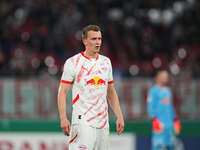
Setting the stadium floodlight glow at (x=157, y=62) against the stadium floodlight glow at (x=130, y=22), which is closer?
the stadium floodlight glow at (x=157, y=62)

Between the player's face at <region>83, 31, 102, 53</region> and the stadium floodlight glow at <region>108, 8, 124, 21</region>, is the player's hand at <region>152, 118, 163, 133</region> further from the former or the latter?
the stadium floodlight glow at <region>108, 8, 124, 21</region>

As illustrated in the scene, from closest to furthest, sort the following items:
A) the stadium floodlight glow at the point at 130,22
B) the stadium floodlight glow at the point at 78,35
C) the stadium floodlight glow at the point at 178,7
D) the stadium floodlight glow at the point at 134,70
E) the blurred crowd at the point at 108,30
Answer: the stadium floodlight glow at the point at 134,70 → the blurred crowd at the point at 108,30 → the stadium floodlight glow at the point at 78,35 → the stadium floodlight glow at the point at 130,22 → the stadium floodlight glow at the point at 178,7

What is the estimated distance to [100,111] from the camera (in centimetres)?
425

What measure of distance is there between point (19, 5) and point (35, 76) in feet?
12.2

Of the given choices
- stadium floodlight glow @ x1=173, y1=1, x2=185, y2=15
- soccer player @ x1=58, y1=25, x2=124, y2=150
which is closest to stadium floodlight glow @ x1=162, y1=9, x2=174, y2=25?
stadium floodlight glow @ x1=173, y1=1, x2=185, y2=15

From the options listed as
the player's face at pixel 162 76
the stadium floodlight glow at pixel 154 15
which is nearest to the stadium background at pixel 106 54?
the stadium floodlight glow at pixel 154 15

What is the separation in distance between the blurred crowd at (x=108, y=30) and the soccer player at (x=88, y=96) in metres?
6.32

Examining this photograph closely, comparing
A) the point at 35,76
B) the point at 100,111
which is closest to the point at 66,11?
the point at 35,76

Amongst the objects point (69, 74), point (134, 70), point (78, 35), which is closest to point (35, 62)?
point (78, 35)

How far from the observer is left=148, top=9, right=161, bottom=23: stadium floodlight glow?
1311cm

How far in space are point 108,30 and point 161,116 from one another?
17.0 feet

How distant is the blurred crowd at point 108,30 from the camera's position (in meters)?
11.3

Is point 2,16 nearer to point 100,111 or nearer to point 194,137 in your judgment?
point 194,137

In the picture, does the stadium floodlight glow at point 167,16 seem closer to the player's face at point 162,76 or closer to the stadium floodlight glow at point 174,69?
the stadium floodlight glow at point 174,69
